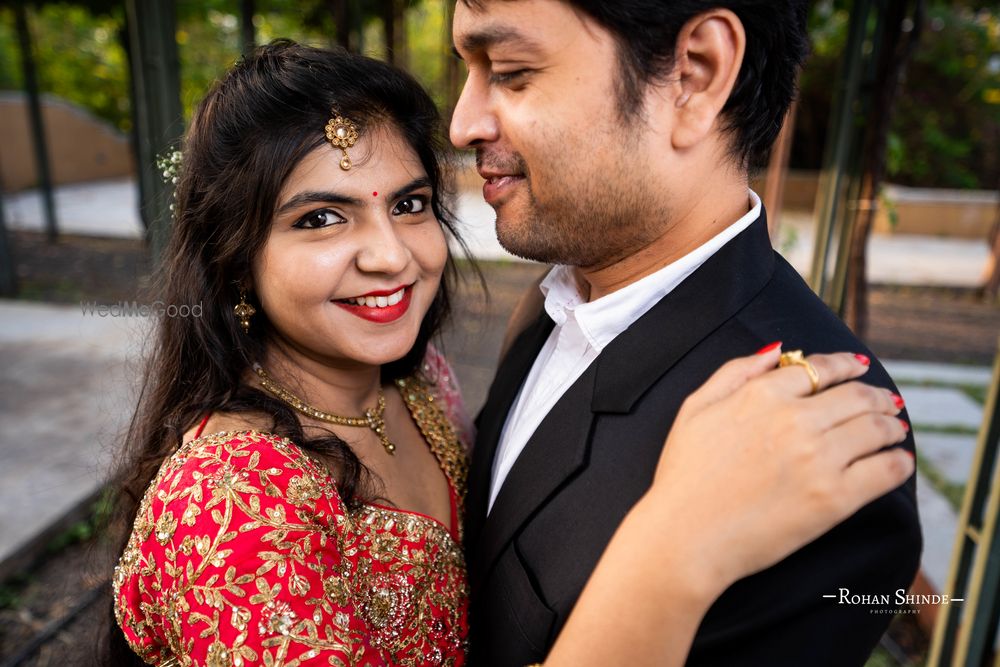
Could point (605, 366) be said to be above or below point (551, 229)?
below

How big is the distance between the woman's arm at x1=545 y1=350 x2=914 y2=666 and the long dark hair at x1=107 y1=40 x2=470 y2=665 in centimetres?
66

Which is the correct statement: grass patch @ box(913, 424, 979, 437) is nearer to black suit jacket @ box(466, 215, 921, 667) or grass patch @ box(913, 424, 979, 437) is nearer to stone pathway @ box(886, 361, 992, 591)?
stone pathway @ box(886, 361, 992, 591)

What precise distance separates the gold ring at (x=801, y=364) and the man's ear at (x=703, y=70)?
444 mm

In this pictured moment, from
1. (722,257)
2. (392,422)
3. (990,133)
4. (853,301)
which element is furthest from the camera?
(990,133)

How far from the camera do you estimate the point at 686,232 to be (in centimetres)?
134

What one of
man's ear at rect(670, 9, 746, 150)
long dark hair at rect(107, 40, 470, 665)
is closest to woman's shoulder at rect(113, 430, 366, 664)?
long dark hair at rect(107, 40, 470, 665)

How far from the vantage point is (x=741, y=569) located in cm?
90

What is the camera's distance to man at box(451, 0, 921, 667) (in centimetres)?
119

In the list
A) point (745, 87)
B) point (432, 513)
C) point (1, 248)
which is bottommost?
point (1, 248)

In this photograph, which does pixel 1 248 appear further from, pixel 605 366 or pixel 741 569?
pixel 741 569

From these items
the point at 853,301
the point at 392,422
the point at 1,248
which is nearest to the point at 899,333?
the point at 853,301

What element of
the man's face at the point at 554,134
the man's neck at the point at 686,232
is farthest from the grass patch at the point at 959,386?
the man's face at the point at 554,134

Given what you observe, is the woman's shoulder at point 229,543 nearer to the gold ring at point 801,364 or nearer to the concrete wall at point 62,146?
the gold ring at point 801,364

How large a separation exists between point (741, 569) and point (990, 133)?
49.9 ft
